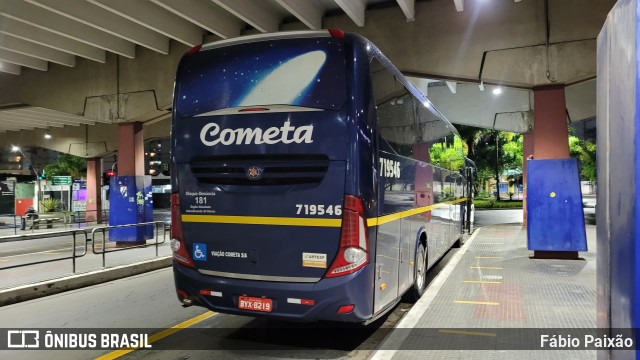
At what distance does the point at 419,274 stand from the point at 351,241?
3485 mm

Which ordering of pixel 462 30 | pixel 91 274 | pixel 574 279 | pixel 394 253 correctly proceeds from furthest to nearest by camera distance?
1. pixel 462 30
2. pixel 91 274
3. pixel 574 279
4. pixel 394 253

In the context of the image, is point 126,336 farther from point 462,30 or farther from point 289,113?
point 462,30

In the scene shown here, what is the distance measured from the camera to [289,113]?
197 inches

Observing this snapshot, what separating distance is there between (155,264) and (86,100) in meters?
8.36

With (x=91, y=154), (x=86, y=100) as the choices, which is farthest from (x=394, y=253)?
(x=91, y=154)

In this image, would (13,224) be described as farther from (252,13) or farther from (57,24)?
(252,13)

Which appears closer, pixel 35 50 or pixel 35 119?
pixel 35 50

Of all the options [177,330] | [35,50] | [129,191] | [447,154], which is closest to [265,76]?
[177,330]

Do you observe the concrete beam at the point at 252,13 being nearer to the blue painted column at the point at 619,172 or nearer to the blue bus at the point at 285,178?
the blue bus at the point at 285,178

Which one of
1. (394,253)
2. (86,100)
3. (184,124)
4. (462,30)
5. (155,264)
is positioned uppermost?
(462,30)

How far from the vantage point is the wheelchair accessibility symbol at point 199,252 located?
17.6 ft

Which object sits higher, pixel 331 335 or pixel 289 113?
pixel 289 113

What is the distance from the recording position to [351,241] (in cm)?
475

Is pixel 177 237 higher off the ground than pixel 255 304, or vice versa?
pixel 177 237
